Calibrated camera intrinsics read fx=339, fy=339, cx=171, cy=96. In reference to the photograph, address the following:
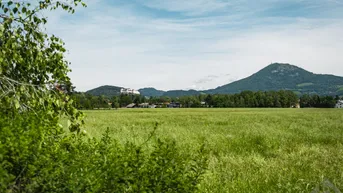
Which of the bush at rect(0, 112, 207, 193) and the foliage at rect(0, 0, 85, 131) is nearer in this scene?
the bush at rect(0, 112, 207, 193)

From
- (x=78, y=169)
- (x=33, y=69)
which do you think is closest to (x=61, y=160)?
(x=78, y=169)

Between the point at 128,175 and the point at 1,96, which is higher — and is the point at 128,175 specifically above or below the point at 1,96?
below

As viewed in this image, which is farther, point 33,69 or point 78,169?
point 33,69

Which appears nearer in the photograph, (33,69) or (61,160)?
(61,160)

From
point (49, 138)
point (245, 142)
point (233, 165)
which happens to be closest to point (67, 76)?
point (49, 138)

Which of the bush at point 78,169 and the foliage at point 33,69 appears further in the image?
the foliage at point 33,69

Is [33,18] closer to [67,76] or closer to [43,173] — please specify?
[67,76]

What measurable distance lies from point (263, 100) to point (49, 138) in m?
200

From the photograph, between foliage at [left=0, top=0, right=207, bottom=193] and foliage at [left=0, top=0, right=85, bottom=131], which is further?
foliage at [left=0, top=0, right=85, bottom=131]

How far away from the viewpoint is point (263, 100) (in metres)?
197

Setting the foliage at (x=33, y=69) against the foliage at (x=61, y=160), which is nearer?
the foliage at (x=61, y=160)

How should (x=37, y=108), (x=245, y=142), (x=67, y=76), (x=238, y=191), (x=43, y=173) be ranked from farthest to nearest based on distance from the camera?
(x=245, y=142) < (x=238, y=191) < (x=67, y=76) < (x=37, y=108) < (x=43, y=173)

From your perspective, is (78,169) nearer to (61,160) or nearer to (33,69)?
(61,160)

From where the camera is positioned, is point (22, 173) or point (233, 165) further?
point (233, 165)
